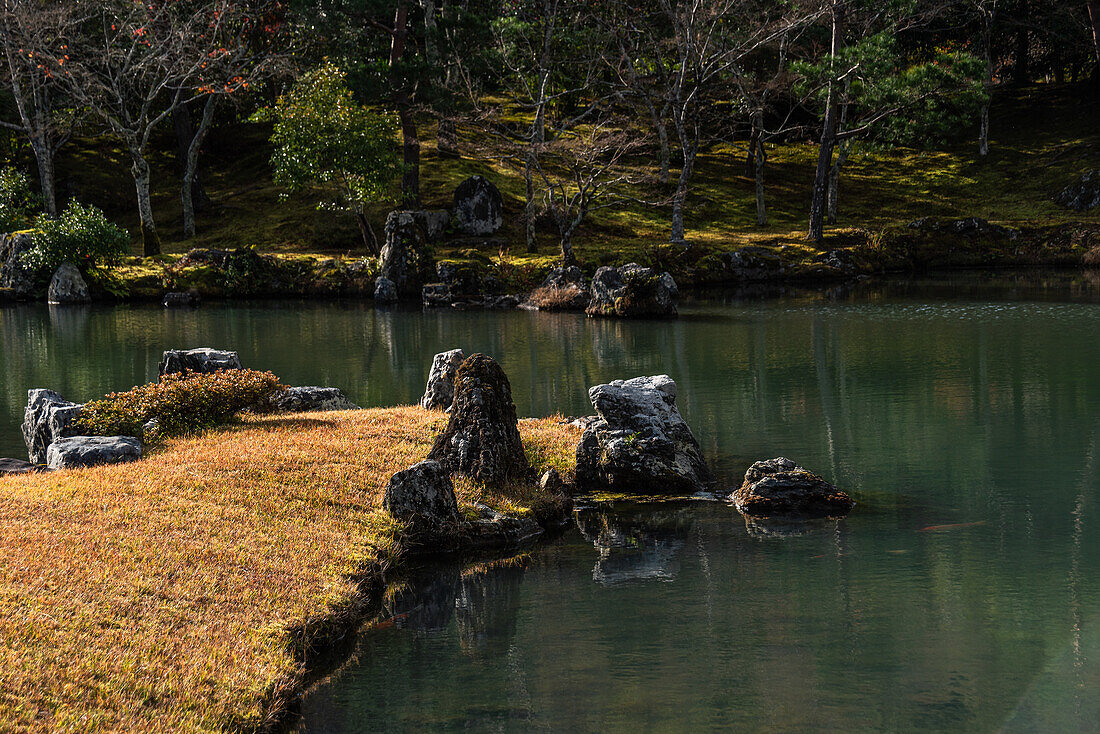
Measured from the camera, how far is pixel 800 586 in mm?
10766

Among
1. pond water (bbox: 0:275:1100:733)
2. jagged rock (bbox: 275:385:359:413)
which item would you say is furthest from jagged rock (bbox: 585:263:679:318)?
jagged rock (bbox: 275:385:359:413)

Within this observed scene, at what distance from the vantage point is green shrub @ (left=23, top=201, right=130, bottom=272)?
43062mm

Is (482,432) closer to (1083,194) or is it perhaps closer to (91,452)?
(91,452)

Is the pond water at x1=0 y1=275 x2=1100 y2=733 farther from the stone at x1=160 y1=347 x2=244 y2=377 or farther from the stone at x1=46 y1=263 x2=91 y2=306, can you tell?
the stone at x1=46 y1=263 x2=91 y2=306

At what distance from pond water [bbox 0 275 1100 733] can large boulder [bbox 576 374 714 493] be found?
58 centimetres

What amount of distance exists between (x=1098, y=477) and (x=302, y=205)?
48.9m

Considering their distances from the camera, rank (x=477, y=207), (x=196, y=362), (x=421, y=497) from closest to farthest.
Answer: (x=421, y=497) → (x=196, y=362) → (x=477, y=207)

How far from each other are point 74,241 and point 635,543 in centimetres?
3932

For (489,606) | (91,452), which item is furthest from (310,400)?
(489,606)

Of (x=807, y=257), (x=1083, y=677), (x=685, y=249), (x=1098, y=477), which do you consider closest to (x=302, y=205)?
(x=685, y=249)

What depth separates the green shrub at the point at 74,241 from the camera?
141 feet

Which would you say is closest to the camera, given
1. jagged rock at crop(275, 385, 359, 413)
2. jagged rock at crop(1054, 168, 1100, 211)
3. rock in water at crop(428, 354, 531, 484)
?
rock in water at crop(428, 354, 531, 484)

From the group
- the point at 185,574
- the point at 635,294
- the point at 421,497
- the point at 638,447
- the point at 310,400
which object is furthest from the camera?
the point at 635,294

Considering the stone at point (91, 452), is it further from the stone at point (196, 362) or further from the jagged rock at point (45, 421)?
the stone at point (196, 362)
